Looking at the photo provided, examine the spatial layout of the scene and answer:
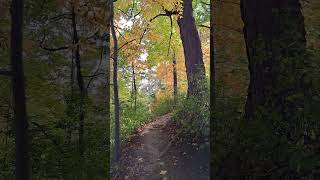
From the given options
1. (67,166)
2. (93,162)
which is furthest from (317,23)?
(67,166)

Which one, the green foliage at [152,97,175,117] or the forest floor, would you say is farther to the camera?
the green foliage at [152,97,175,117]

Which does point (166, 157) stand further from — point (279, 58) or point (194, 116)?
point (279, 58)

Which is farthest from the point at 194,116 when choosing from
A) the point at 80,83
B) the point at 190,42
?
the point at 80,83

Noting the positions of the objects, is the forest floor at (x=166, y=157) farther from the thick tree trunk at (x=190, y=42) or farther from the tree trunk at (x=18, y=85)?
the tree trunk at (x=18, y=85)

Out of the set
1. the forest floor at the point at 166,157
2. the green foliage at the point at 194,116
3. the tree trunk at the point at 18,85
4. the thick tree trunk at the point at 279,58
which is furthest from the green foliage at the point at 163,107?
the tree trunk at the point at 18,85

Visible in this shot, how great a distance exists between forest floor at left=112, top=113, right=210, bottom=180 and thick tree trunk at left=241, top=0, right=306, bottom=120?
271cm

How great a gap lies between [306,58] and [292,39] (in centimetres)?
17

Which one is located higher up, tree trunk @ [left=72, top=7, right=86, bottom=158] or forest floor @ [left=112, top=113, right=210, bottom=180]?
tree trunk @ [left=72, top=7, right=86, bottom=158]

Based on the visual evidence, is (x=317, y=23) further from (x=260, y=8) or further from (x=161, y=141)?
(x=161, y=141)

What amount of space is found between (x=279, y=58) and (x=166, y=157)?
3.19m

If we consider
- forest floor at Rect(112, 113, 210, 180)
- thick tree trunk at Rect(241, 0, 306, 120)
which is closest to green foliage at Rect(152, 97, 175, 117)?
forest floor at Rect(112, 113, 210, 180)

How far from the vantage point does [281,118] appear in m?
2.60

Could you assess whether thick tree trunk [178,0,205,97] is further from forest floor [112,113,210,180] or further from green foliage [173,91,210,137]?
forest floor [112,113,210,180]

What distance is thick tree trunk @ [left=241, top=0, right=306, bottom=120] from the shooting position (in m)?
2.62
